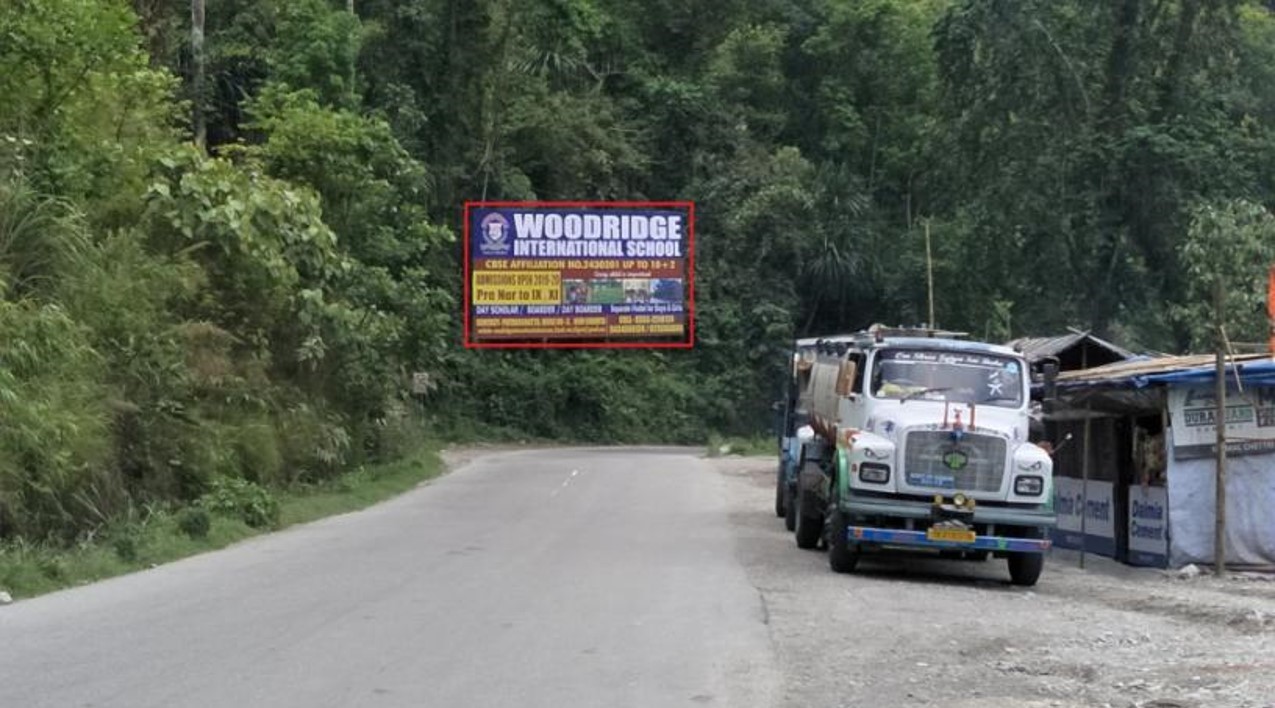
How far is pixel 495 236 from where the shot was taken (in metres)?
44.6

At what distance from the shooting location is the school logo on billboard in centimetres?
4431

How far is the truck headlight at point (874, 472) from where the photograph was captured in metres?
17.1

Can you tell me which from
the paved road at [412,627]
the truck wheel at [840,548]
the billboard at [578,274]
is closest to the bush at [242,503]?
the paved road at [412,627]

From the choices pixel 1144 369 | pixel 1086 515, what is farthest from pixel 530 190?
pixel 1144 369

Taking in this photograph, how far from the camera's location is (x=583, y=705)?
9.35 metres

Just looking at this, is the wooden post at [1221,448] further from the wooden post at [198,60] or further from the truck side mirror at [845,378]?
the wooden post at [198,60]

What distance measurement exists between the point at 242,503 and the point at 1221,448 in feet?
45.0

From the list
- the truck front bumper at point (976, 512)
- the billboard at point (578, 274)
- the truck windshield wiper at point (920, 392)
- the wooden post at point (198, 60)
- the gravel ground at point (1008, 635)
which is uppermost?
the wooden post at point (198, 60)

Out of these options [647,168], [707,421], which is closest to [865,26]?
[647,168]

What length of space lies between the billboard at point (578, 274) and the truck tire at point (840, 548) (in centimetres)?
2634

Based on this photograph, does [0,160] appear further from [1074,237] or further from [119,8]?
[1074,237]

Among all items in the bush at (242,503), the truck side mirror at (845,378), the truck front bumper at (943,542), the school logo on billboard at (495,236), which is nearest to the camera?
the truck front bumper at (943,542)

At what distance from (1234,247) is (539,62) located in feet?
104

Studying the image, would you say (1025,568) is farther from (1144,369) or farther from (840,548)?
(1144,369)
